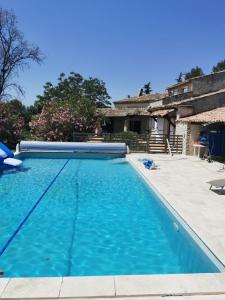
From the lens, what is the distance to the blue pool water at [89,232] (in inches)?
243

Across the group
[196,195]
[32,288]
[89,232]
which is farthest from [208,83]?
[32,288]

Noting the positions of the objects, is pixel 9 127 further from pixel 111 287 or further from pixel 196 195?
pixel 111 287

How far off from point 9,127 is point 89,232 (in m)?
19.4

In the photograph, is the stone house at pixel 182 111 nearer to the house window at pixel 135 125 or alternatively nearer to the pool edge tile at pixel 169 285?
the house window at pixel 135 125

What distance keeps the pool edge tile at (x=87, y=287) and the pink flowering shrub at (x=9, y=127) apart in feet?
72.5

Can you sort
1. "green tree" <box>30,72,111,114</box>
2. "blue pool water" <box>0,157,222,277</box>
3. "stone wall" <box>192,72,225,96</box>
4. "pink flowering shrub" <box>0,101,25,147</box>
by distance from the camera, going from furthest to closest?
"green tree" <box>30,72,111,114</box>, "stone wall" <box>192,72,225,96</box>, "pink flowering shrub" <box>0,101,25,147</box>, "blue pool water" <box>0,157,222,277</box>

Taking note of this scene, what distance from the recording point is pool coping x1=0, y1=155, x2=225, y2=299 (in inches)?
167

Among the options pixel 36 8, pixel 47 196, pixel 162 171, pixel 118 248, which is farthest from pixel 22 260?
pixel 36 8

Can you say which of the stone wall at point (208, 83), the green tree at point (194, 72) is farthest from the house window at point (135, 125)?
the green tree at point (194, 72)

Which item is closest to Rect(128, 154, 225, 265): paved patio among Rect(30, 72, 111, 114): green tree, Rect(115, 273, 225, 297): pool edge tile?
Rect(115, 273, 225, 297): pool edge tile

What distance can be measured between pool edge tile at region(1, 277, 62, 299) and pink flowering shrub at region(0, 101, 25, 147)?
21890 millimetres

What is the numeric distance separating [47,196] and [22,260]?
16.7 ft

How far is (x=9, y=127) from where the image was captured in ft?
84.1

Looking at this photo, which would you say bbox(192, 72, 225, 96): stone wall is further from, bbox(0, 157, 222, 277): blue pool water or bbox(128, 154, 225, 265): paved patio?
bbox(0, 157, 222, 277): blue pool water
